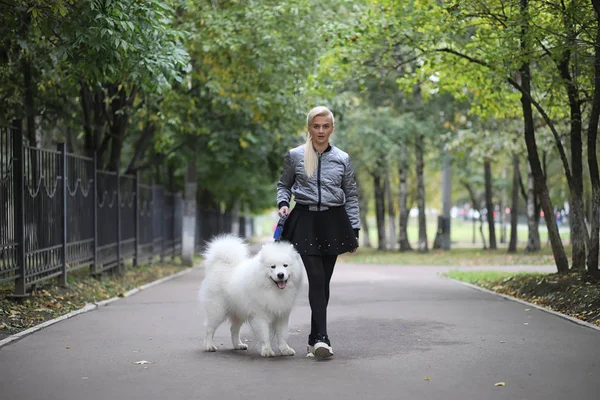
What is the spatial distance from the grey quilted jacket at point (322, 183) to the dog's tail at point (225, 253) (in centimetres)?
82

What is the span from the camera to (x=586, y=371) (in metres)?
7.09

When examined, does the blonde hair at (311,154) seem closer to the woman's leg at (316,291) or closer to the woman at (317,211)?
the woman at (317,211)

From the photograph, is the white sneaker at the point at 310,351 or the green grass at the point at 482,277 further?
the green grass at the point at 482,277

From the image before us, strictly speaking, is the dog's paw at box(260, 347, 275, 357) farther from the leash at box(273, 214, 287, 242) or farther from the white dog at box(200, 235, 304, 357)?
the leash at box(273, 214, 287, 242)

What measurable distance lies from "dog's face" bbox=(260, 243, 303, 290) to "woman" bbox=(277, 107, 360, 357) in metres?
0.36

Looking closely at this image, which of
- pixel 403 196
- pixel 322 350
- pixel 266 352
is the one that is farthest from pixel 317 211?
pixel 403 196

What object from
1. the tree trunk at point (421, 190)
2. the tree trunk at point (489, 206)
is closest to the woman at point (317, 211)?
the tree trunk at point (421, 190)

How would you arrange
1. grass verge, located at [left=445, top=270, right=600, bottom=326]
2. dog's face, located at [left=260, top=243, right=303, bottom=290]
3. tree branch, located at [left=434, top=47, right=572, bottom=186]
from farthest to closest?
tree branch, located at [left=434, top=47, right=572, bottom=186] < grass verge, located at [left=445, top=270, right=600, bottom=326] < dog's face, located at [left=260, top=243, right=303, bottom=290]

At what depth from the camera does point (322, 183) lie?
8.04m

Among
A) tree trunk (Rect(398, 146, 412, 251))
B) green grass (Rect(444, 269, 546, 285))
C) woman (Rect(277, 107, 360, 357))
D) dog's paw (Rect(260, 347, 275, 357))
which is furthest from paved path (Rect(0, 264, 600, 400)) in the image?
tree trunk (Rect(398, 146, 412, 251))

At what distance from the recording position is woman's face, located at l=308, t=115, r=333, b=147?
8031 mm

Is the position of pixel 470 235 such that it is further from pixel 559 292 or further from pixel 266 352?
pixel 266 352

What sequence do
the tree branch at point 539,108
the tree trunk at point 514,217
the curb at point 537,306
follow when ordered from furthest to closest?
the tree trunk at point 514,217 → the tree branch at point 539,108 → the curb at point 537,306

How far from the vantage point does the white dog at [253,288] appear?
766 centimetres
